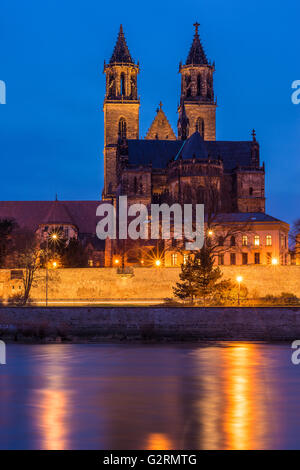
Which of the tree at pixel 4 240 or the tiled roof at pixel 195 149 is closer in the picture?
the tree at pixel 4 240

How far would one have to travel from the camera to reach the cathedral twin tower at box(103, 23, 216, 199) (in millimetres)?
101000

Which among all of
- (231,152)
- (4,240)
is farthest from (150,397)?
(231,152)

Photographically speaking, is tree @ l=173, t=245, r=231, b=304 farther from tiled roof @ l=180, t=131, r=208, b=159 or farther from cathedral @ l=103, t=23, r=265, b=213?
tiled roof @ l=180, t=131, r=208, b=159

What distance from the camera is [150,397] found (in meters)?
28.5

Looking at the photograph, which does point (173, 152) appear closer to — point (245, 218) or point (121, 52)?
point (245, 218)

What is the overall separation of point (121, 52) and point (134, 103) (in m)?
7.77

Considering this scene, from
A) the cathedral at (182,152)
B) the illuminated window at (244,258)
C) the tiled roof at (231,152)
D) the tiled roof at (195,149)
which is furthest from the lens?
the tiled roof at (231,152)

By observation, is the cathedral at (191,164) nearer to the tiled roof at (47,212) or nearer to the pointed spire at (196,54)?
the pointed spire at (196,54)

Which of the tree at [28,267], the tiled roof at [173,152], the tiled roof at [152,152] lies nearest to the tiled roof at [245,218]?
the tiled roof at [173,152]

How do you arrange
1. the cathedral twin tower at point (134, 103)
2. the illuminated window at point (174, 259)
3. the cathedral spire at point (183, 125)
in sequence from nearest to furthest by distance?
1. the illuminated window at point (174, 259)
2. the cathedral spire at point (183, 125)
3. the cathedral twin tower at point (134, 103)

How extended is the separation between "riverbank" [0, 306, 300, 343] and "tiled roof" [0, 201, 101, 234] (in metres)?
53.9

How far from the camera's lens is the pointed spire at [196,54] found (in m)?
101

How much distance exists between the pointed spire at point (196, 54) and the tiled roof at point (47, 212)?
24083 millimetres

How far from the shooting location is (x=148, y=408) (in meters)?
26.5
